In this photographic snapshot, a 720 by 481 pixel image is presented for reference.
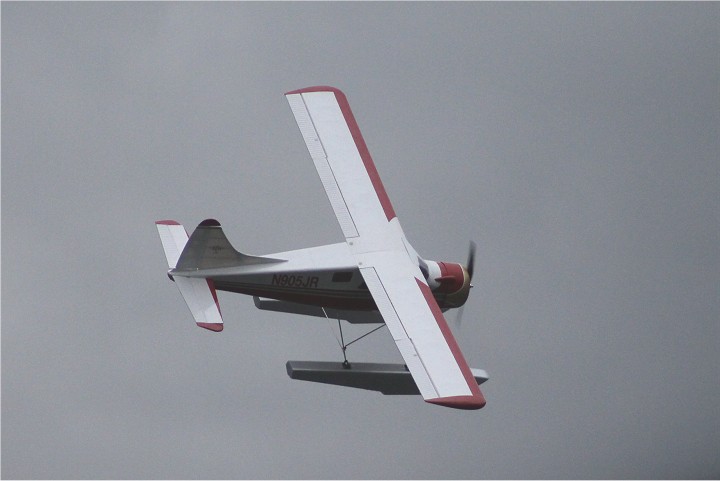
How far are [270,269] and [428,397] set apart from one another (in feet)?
15.9

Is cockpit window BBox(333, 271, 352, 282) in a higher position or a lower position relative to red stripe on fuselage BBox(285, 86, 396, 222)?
lower

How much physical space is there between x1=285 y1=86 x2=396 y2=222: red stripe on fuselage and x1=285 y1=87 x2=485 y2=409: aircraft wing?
2cm

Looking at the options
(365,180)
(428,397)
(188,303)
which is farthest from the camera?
(365,180)

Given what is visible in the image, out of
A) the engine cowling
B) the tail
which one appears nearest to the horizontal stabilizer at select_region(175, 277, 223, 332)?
the tail

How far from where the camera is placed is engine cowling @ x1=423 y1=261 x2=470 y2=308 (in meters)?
23.1

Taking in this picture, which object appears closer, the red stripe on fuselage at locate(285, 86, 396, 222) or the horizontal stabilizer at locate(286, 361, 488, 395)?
the horizontal stabilizer at locate(286, 361, 488, 395)

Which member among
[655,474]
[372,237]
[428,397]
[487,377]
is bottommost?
[428,397]

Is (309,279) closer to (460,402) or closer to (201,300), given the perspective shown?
(201,300)

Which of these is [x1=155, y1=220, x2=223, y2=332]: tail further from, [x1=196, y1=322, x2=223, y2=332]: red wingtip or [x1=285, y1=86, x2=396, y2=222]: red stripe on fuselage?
[x1=285, y1=86, x2=396, y2=222]: red stripe on fuselage

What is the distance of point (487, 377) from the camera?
78.0ft

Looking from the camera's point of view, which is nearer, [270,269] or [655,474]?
[270,269]

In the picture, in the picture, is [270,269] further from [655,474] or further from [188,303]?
[655,474]

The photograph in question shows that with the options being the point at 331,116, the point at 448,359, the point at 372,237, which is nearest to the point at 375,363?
the point at 372,237

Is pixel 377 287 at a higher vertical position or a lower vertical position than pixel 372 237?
lower
